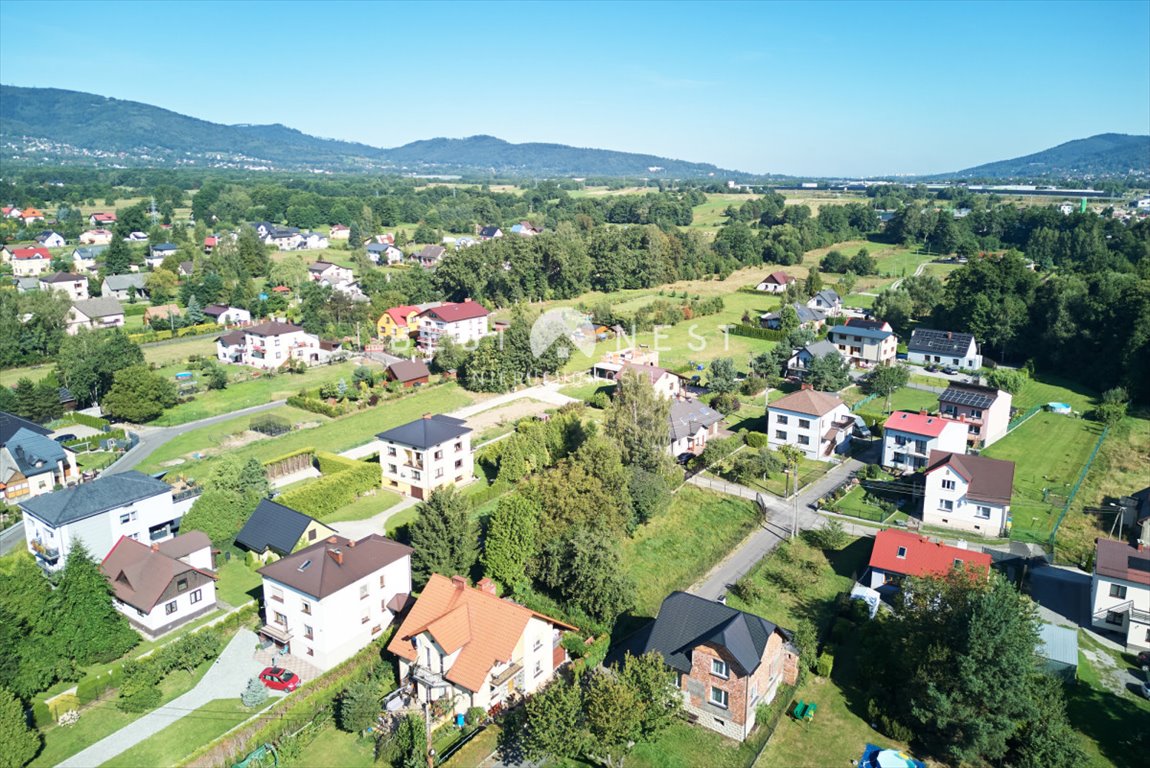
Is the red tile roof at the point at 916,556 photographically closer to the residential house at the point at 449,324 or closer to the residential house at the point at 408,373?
the residential house at the point at 408,373

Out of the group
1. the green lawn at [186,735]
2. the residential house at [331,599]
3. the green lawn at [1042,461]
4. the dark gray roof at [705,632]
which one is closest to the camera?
the green lawn at [186,735]

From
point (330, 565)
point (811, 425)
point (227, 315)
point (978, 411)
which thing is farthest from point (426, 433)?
point (227, 315)

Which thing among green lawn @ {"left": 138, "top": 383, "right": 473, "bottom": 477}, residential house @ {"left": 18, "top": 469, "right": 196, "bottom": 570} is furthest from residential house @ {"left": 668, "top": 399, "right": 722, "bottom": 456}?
residential house @ {"left": 18, "top": 469, "right": 196, "bottom": 570}

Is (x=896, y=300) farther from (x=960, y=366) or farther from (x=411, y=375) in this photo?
(x=411, y=375)

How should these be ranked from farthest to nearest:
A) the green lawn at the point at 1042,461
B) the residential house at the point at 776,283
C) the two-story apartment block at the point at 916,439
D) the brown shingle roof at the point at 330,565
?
the residential house at the point at 776,283, the two-story apartment block at the point at 916,439, the green lawn at the point at 1042,461, the brown shingle roof at the point at 330,565

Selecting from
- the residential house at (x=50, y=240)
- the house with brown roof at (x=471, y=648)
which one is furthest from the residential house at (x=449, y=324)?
the residential house at (x=50, y=240)

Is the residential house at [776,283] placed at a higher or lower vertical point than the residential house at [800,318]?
higher
